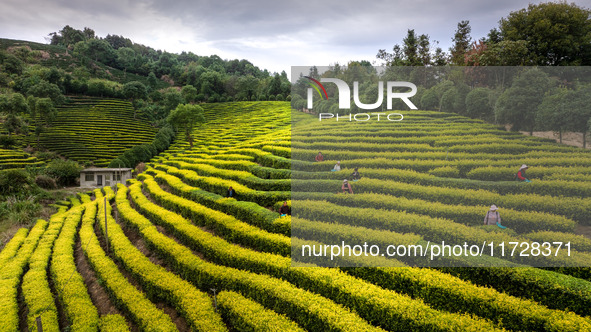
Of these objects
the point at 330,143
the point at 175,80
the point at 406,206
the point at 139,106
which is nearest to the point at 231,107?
the point at 139,106

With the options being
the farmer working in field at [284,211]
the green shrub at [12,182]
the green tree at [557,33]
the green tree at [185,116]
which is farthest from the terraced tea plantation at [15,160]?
the green tree at [557,33]

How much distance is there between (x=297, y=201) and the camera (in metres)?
10.7

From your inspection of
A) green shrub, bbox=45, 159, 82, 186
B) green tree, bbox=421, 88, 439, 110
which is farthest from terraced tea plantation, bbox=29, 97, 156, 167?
green tree, bbox=421, 88, 439, 110

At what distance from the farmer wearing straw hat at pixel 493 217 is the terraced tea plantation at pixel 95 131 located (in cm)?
4043

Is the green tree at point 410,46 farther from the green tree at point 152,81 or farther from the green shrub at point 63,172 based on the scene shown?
the green tree at point 152,81

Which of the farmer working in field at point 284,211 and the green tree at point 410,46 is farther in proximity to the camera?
the green tree at point 410,46

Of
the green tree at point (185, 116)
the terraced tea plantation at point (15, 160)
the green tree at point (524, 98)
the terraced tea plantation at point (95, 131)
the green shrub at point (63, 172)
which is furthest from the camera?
the terraced tea plantation at point (95, 131)

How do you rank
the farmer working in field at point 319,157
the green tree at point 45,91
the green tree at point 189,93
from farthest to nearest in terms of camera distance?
the green tree at point 189,93 → the green tree at point 45,91 → the farmer working in field at point 319,157

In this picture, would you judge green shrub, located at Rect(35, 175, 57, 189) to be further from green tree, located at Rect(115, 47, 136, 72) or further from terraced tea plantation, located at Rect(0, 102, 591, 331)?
green tree, located at Rect(115, 47, 136, 72)

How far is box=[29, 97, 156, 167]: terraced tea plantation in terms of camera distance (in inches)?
1500

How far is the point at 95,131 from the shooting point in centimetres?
4372

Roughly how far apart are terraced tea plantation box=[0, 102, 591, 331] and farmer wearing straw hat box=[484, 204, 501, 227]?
Result: 230 millimetres

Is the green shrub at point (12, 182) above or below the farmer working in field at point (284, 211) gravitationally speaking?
below

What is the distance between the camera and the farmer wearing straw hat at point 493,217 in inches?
291
